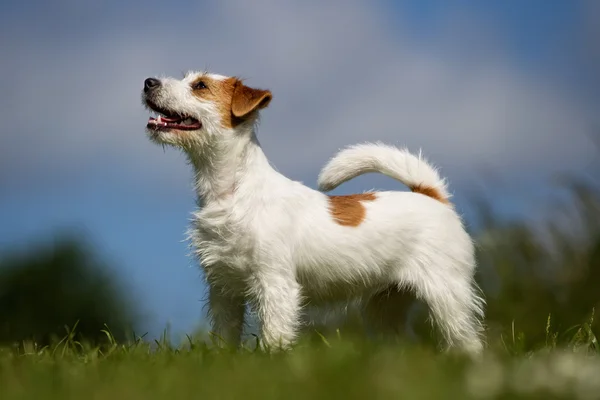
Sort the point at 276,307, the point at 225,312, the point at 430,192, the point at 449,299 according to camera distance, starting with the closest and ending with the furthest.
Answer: the point at 276,307
the point at 225,312
the point at 449,299
the point at 430,192

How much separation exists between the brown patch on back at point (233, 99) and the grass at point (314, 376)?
191 cm

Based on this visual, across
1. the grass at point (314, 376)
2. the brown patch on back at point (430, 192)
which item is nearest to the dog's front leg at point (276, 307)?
the grass at point (314, 376)

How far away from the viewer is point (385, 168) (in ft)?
23.1

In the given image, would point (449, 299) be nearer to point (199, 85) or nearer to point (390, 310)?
point (390, 310)

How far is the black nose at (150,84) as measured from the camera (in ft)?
20.1

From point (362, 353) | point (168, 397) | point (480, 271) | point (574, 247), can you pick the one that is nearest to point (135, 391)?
point (168, 397)

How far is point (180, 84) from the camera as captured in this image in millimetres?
6109

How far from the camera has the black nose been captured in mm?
6125

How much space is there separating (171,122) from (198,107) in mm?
263

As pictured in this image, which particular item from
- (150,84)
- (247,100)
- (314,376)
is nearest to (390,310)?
(247,100)

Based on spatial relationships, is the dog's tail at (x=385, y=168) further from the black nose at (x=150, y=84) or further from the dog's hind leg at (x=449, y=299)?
the black nose at (x=150, y=84)

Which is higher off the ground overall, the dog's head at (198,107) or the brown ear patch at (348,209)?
the dog's head at (198,107)

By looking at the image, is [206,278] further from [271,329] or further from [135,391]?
[135,391]

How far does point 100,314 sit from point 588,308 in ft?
22.8
